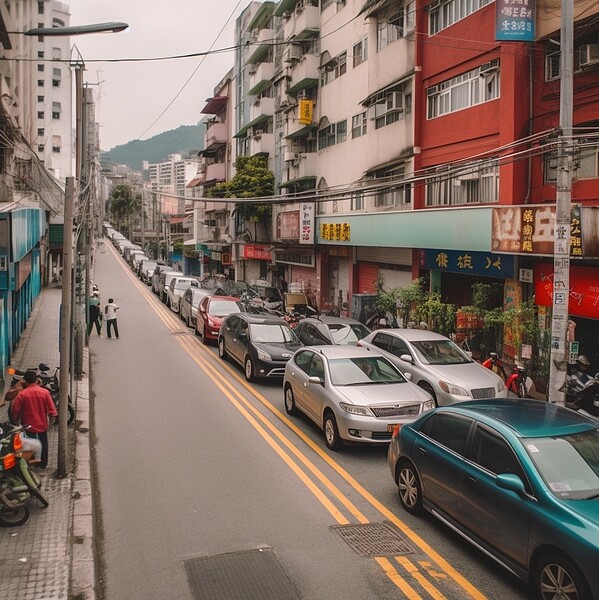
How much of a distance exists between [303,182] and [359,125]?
294 inches

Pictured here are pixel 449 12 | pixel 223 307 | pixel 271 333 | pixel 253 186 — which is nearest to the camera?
pixel 271 333

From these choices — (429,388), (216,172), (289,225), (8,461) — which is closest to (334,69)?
(289,225)

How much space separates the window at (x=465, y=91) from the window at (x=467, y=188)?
2008mm

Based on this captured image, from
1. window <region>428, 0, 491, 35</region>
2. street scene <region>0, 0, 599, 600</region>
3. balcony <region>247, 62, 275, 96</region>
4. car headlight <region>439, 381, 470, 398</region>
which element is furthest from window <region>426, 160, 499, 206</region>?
balcony <region>247, 62, 275, 96</region>

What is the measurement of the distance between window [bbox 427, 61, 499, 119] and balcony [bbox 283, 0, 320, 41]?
13514mm

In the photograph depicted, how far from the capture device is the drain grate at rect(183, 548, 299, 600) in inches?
242

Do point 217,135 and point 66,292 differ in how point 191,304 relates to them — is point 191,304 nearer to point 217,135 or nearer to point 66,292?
point 66,292

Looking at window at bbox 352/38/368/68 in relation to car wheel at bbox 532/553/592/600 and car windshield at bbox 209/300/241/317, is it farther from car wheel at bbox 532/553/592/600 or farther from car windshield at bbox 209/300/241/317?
car wheel at bbox 532/553/592/600

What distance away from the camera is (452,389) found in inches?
499

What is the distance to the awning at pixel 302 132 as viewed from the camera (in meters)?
34.3

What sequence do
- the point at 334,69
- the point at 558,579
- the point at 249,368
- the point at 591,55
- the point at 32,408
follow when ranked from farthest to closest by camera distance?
the point at 334,69
the point at 249,368
the point at 591,55
the point at 32,408
the point at 558,579

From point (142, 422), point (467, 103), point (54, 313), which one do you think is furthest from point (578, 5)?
point (54, 313)

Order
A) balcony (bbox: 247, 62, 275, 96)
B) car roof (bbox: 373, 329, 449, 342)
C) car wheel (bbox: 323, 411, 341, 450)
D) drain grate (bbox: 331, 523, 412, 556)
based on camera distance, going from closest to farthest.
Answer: drain grate (bbox: 331, 523, 412, 556) < car wheel (bbox: 323, 411, 341, 450) < car roof (bbox: 373, 329, 449, 342) < balcony (bbox: 247, 62, 275, 96)

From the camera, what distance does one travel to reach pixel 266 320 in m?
18.4
